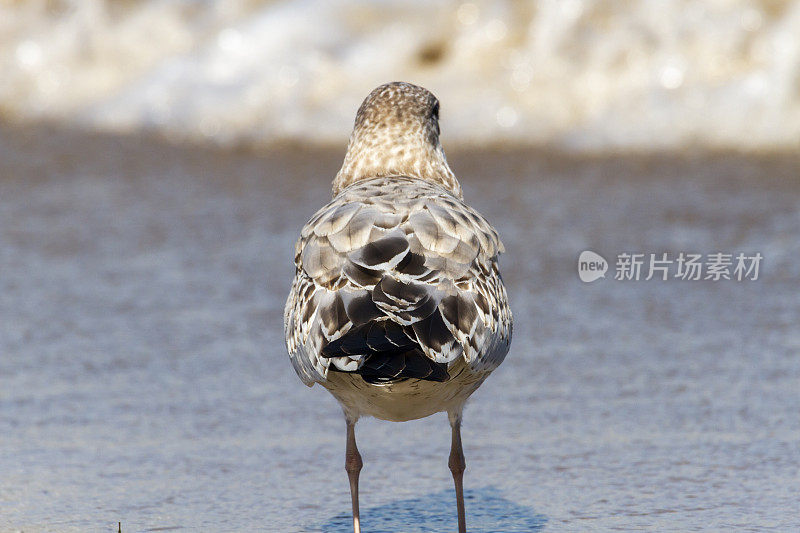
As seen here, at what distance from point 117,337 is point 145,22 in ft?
21.5

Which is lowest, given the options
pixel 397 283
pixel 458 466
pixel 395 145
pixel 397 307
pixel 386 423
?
pixel 458 466

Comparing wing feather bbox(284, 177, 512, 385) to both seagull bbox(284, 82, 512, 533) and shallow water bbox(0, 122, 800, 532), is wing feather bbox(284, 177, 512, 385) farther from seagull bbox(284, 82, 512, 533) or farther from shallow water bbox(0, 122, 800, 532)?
shallow water bbox(0, 122, 800, 532)

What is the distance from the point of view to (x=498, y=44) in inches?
417

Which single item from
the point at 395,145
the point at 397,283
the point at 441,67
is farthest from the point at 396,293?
the point at 441,67

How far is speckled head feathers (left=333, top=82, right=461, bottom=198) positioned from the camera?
481cm

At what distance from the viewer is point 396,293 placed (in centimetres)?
331

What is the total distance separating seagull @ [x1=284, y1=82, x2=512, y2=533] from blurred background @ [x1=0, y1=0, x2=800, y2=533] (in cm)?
52

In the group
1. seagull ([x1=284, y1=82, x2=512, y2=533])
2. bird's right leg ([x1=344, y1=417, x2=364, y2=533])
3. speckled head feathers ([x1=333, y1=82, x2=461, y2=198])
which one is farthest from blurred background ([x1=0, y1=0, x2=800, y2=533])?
speckled head feathers ([x1=333, y1=82, x2=461, y2=198])

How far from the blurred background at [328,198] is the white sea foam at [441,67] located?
0.03 m

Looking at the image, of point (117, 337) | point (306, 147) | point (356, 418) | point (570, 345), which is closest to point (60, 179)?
point (306, 147)

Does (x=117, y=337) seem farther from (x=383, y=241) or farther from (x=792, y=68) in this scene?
(x=792, y=68)

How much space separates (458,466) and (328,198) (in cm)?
436

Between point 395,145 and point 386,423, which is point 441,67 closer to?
point 395,145

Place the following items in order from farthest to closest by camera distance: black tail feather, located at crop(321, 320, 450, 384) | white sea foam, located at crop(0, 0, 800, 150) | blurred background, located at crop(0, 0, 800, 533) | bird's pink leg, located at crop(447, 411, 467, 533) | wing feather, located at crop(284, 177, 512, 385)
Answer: white sea foam, located at crop(0, 0, 800, 150), blurred background, located at crop(0, 0, 800, 533), bird's pink leg, located at crop(447, 411, 467, 533), wing feather, located at crop(284, 177, 512, 385), black tail feather, located at crop(321, 320, 450, 384)
